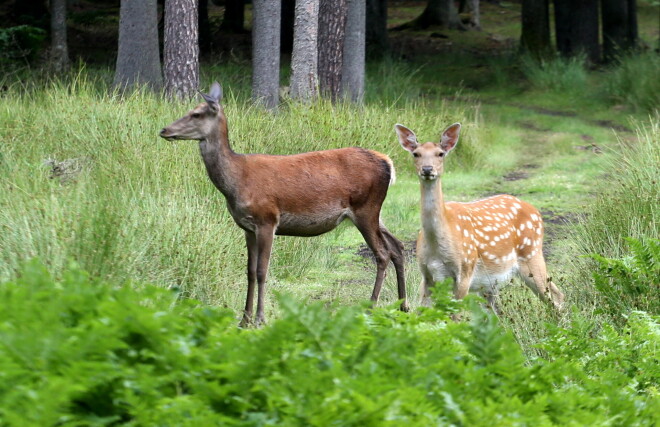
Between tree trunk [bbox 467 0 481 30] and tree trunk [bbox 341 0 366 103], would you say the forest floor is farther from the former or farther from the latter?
tree trunk [bbox 467 0 481 30]

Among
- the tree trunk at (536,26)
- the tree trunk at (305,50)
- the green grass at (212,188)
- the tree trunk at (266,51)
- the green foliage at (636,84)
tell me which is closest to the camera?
the green grass at (212,188)

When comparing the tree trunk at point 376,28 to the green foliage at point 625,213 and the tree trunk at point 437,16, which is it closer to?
the tree trunk at point 437,16

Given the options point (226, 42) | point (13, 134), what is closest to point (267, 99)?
point (13, 134)

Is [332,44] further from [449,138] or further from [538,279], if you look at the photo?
[538,279]

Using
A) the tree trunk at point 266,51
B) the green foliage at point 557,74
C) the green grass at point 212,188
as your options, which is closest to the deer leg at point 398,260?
the green grass at point 212,188

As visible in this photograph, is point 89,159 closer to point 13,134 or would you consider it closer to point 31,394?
point 13,134

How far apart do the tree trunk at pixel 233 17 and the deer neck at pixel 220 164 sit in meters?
23.1

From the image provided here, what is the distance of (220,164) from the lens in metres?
7.79

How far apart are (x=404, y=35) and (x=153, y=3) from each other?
17.6 metres

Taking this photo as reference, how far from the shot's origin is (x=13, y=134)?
11.5m

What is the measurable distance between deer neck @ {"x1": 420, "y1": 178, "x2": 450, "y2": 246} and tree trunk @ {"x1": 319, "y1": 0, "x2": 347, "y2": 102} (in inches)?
377

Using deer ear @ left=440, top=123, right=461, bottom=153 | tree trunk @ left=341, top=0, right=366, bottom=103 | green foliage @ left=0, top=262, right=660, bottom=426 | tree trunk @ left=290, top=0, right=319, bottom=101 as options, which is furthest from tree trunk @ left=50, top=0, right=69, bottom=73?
green foliage @ left=0, top=262, right=660, bottom=426

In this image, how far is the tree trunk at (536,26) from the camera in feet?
86.2

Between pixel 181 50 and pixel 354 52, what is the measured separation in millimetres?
4029
